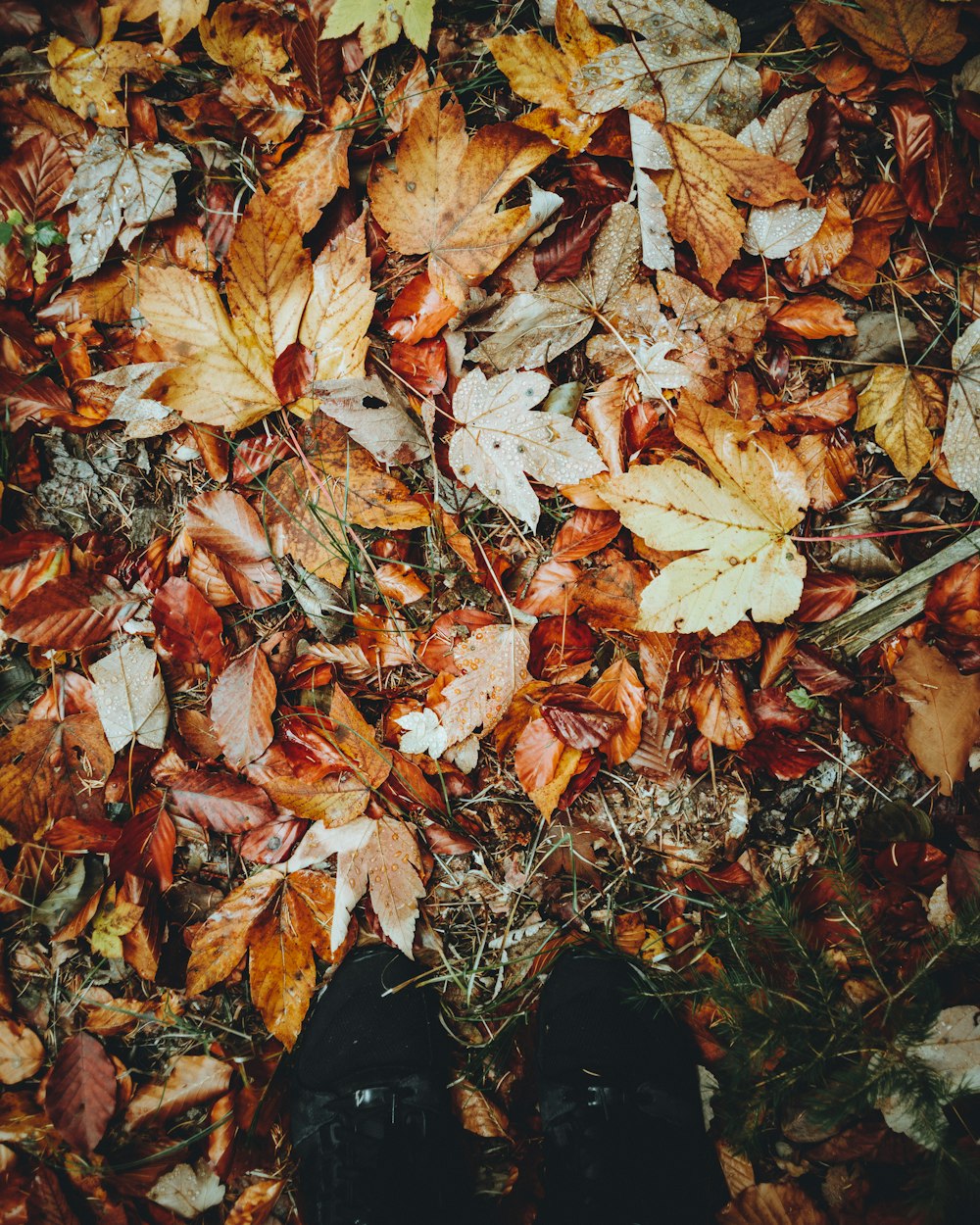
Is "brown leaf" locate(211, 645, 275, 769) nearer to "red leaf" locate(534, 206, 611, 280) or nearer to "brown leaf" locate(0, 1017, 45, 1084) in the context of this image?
"brown leaf" locate(0, 1017, 45, 1084)

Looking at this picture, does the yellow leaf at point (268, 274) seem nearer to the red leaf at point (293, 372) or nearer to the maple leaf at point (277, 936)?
→ the red leaf at point (293, 372)

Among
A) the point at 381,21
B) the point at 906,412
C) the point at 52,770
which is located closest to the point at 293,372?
the point at 381,21

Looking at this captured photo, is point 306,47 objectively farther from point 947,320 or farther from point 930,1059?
point 930,1059

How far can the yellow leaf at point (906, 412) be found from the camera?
4.66 feet

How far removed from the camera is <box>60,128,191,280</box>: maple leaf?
1.45 m

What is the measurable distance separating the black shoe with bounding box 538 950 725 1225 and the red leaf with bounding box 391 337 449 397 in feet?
4.52

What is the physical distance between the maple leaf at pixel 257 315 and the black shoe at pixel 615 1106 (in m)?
1.51

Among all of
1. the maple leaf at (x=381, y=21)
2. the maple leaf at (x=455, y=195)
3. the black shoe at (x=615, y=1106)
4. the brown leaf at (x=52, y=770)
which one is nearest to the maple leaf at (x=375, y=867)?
the black shoe at (x=615, y=1106)

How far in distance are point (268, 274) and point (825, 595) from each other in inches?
55.1

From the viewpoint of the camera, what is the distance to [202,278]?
1410mm

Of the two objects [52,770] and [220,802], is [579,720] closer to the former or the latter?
[220,802]

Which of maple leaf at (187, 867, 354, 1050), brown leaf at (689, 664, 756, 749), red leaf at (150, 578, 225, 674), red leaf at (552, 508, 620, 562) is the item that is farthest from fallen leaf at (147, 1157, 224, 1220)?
red leaf at (552, 508, 620, 562)

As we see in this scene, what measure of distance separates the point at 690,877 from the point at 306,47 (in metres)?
2.03

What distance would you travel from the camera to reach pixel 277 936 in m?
1.53
